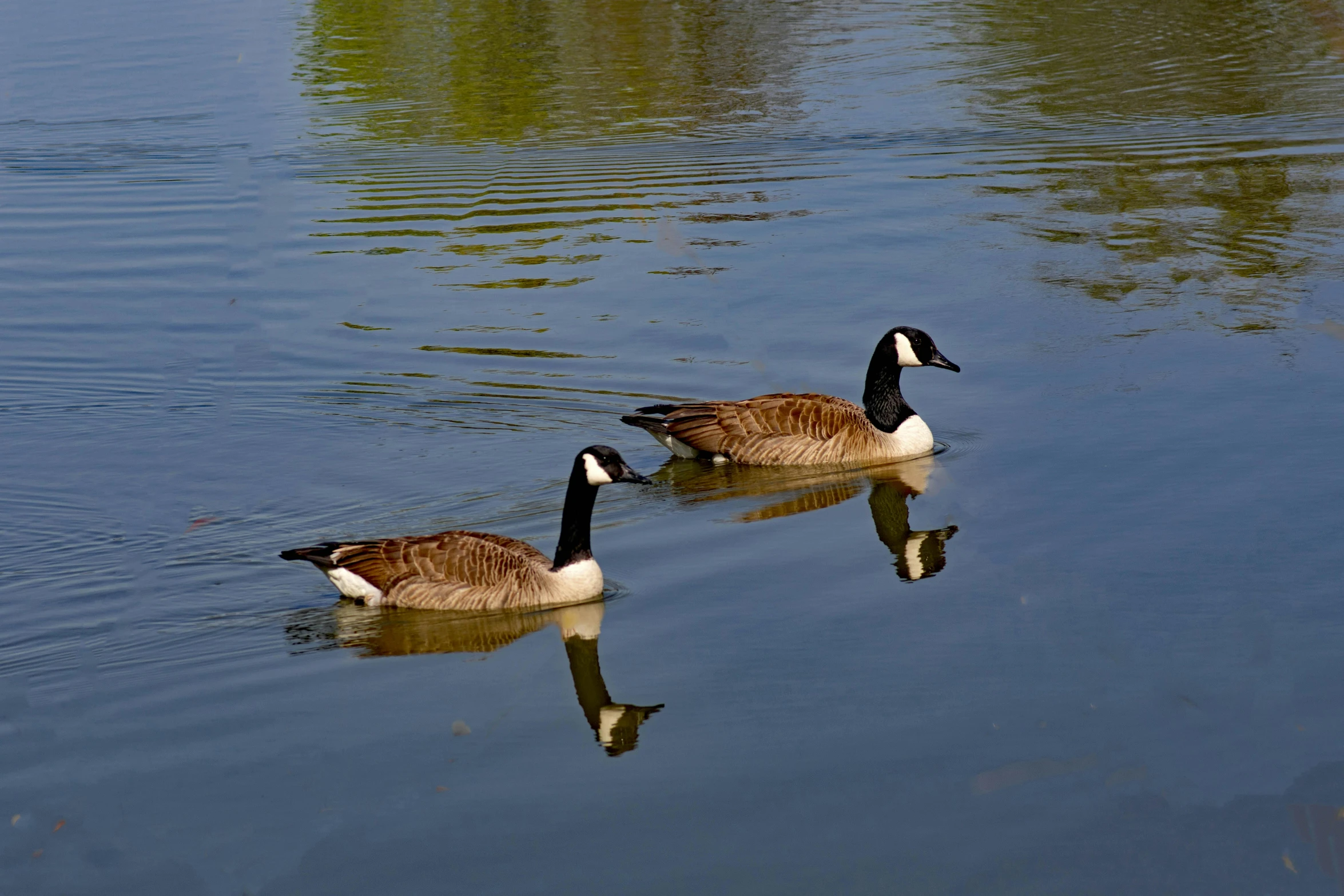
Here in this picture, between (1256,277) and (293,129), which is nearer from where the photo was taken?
(1256,277)

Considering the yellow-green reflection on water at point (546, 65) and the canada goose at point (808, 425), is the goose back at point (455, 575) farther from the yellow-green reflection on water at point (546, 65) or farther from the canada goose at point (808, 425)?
the yellow-green reflection on water at point (546, 65)

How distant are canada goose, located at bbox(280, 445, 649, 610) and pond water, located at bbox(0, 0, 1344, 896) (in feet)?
0.57

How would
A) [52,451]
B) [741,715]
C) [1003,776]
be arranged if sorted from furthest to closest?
1. [52,451]
2. [741,715]
3. [1003,776]

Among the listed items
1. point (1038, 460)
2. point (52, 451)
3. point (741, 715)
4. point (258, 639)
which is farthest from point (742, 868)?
point (52, 451)

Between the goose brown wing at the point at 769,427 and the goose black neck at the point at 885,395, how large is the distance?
20 cm

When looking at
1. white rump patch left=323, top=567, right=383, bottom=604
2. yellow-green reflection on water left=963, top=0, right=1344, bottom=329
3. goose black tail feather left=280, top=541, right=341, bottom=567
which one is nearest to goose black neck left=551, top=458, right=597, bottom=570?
white rump patch left=323, top=567, right=383, bottom=604

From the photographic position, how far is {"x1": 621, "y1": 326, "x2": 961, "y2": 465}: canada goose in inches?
483

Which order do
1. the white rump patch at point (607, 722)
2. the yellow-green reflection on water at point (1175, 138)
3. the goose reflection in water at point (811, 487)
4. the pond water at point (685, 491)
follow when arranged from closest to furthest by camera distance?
1. the pond water at point (685, 491)
2. the white rump patch at point (607, 722)
3. the goose reflection in water at point (811, 487)
4. the yellow-green reflection on water at point (1175, 138)

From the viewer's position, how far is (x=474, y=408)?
43.3 feet

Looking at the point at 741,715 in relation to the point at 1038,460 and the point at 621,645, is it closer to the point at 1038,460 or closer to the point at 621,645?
the point at 621,645

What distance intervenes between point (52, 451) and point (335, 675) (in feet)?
17.6

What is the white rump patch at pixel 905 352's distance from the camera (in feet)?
41.0

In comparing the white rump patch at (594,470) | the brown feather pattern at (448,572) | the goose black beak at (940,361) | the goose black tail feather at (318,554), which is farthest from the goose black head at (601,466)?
the goose black beak at (940,361)

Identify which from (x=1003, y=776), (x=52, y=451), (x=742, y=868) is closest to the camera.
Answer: (x=742, y=868)
